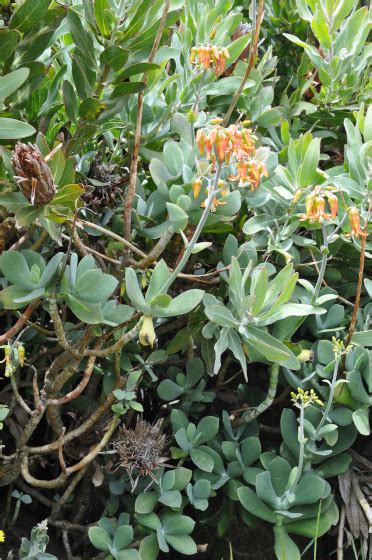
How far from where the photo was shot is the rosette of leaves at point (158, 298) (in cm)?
130

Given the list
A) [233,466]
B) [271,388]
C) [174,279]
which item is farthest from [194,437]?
[174,279]

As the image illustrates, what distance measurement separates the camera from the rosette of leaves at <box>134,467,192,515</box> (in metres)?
1.60

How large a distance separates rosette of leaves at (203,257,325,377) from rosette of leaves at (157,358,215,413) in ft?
0.89

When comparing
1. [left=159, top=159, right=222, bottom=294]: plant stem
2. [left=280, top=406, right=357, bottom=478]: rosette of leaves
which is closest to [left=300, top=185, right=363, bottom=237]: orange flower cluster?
[left=159, top=159, right=222, bottom=294]: plant stem

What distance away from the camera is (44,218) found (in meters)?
1.28

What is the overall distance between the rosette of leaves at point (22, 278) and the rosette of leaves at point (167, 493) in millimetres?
529

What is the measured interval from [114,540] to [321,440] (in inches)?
20.4

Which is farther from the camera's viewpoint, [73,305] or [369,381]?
[369,381]

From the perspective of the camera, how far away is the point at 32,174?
119cm

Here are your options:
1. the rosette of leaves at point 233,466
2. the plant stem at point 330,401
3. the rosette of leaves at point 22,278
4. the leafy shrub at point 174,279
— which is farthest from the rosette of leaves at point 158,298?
the rosette of leaves at point 233,466

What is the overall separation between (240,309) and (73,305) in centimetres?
32

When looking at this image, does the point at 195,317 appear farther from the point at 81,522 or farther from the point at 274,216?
the point at 81,522

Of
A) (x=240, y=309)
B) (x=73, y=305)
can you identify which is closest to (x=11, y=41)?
(x=73, y=305)

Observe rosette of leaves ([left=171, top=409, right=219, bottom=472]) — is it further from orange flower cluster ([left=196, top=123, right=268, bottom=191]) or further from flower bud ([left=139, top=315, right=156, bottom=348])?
orange flower cluster ([left=196, top=123, right=268, bottom=191])
